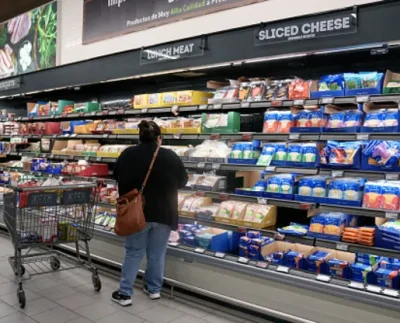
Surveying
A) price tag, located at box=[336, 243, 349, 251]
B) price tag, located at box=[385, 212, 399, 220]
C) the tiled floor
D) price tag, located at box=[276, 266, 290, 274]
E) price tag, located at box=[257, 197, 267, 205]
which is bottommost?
the tiled floor

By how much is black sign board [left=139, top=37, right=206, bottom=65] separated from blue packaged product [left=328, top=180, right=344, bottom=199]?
1774 mm

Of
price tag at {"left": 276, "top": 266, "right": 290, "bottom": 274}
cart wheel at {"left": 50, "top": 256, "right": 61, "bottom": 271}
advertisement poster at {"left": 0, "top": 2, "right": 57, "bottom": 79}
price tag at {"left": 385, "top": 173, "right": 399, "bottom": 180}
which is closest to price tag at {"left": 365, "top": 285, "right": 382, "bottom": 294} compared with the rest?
price tag at {"left": 276, "top": 266, "right": 290, "bottom": 274}

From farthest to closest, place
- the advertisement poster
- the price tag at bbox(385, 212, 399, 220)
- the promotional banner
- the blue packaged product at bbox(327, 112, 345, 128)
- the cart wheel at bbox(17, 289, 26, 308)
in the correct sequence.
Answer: the advertisement poster, the promotional banner, the cart wheel at bbox(17, 289, 26, 308), the blue packaged product at bbox(327, 112, 345, 128), the price tag at bbox(385, 212, 399, 220)

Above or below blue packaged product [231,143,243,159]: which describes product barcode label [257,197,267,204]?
below

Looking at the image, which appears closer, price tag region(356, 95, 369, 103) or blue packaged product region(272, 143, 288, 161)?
price tag region(356, 95, 369, 103)

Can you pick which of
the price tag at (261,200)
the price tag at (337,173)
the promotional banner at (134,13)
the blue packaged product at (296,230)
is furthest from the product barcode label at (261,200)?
the promotional banner at (134,13)

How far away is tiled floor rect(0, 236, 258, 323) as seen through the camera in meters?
3.38

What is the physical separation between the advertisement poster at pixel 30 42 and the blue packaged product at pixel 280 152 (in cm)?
423

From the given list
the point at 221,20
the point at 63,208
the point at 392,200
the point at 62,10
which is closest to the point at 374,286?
the point at 392,200

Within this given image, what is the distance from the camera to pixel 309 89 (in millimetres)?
3465

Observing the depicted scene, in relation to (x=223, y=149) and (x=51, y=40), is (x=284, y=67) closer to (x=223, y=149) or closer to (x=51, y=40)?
(x=223, y=149)

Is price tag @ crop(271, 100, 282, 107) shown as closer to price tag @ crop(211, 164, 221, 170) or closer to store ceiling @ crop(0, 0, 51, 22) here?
price tag @ crop(211, 164, 221, 170)

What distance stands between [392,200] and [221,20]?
2.34 meters

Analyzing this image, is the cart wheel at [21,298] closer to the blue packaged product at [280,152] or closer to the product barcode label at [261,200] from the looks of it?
the product barcode label at [261,200]
